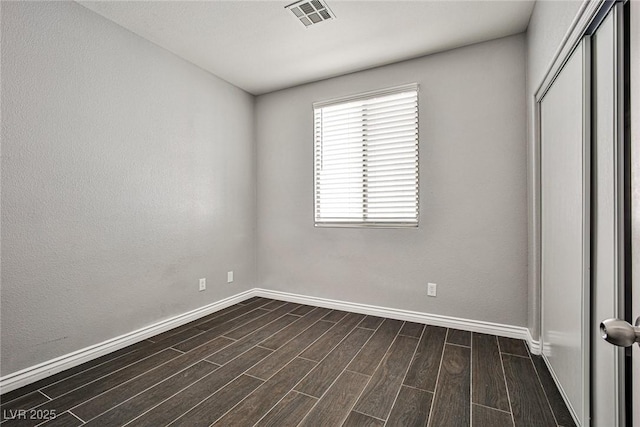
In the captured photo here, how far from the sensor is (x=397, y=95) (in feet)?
Result: 9.81

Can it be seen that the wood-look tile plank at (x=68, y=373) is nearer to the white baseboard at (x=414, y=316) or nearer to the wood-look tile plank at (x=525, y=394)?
the white baseboard at (x=414, y=316)

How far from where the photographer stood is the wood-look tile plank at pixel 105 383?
5.51 feet

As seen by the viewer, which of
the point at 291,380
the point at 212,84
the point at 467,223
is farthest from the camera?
the point at 212,84

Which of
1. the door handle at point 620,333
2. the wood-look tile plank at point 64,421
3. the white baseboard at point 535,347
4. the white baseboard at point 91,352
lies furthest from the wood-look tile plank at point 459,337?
the wood-look tile plank at point 64,421

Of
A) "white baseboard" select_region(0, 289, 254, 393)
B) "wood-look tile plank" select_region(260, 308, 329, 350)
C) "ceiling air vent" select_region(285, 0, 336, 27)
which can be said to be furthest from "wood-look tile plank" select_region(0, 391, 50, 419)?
"ceiling air vent" select_region(285, 0, 336, 27)

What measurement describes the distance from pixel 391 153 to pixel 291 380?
215 cm

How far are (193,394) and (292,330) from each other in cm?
108

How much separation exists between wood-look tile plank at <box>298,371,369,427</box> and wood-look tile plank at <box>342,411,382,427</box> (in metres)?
0.03

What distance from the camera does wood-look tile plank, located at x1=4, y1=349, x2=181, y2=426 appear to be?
1680 millimetres

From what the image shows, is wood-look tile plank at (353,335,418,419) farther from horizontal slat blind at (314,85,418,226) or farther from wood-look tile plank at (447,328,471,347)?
horizontal slat blind at (314,85,418,226)

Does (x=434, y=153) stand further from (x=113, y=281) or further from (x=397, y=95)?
(x=113, y=281)

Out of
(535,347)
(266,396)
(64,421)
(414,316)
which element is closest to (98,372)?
(64,421)

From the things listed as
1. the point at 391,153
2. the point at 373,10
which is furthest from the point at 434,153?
the point at 373,10

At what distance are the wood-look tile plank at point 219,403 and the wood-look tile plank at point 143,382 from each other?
0.29 metres
